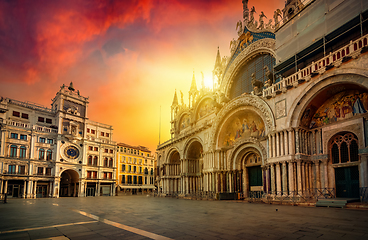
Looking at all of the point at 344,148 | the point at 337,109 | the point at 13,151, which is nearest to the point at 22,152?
the point at 13,151

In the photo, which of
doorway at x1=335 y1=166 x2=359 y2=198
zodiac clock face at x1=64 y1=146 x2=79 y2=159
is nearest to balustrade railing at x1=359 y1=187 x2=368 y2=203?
doorway at x1=335 y1=166 x2=359 y2=198

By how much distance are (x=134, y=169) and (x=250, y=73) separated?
53.1 meters

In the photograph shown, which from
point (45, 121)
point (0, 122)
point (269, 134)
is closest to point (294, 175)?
point (269, 134)

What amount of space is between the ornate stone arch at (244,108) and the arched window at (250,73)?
444cm

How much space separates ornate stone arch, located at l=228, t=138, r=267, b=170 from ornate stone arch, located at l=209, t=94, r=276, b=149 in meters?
2.62

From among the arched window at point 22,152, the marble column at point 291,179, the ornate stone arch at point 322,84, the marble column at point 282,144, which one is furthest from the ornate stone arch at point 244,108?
the arched window at point 22,152

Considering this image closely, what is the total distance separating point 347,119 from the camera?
18.0 metres

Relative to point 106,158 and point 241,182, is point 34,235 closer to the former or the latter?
point 241,182

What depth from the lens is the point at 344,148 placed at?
18469 millimetres

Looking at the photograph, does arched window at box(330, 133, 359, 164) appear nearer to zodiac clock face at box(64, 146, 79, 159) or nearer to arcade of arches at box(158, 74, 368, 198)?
arcade of arches at box(158, 74, 368, 198)

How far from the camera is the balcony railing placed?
16.0m

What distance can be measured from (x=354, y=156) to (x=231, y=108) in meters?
13.0

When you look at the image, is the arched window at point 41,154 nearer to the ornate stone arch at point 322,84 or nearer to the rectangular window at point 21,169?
the rectangular window at point 21,169

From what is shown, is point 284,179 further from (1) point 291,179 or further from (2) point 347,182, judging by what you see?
(2) point 347,182
